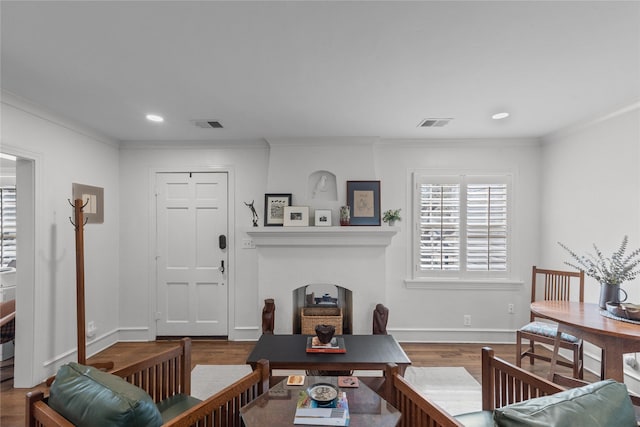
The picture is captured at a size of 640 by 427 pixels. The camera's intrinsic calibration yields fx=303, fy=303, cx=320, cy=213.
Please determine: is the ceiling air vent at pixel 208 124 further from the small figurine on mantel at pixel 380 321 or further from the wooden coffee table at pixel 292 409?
the small figurine on mantel at pixel 380 321

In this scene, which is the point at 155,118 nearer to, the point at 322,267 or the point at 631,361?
the point at 322,267

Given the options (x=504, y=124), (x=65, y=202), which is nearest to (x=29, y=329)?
(x=65, y=202)

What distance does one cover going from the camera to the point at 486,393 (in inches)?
65.1

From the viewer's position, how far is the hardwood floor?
311 centimetres

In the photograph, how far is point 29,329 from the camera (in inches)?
104

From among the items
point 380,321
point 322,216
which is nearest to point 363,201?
point 322,216

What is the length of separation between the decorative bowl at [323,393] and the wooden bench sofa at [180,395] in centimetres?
25

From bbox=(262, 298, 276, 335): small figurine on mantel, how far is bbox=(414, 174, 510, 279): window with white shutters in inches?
70.1

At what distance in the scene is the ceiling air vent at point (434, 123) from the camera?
3027 mm

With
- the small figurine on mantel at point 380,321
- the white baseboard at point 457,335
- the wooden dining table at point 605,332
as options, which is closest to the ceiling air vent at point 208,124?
the small figurine on mantel at point 380,321

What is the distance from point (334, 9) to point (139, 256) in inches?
145

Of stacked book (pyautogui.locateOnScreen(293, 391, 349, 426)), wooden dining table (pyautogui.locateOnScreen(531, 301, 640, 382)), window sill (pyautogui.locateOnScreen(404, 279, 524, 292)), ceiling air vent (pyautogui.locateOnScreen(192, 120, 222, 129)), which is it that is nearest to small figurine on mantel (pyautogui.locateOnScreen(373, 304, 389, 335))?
window sill (pyautogui.locateOnScreen(404, 279, 524, 292))

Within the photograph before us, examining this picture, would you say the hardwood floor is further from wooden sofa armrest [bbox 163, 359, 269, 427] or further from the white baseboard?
wooden sofa armrest [bbox 163, 359, 269, 427]

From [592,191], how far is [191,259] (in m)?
4.45
